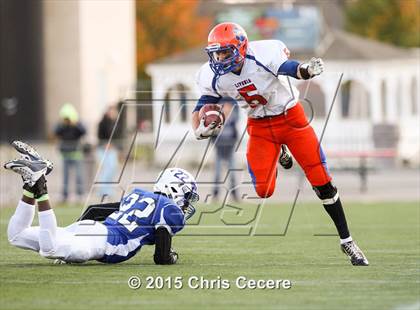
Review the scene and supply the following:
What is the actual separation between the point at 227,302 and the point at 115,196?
10297 millimetres

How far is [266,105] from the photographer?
27.0 ft

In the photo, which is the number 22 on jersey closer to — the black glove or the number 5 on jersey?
the black glove

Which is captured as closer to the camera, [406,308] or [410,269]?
[406,308]

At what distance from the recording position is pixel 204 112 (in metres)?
8.05

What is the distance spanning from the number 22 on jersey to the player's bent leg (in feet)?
3.47

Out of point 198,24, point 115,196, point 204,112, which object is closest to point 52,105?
point 198,24

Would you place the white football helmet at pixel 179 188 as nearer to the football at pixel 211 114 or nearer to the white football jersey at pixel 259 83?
the football at pixel 211 114

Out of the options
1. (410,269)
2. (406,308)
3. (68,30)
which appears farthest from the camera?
(68,30)

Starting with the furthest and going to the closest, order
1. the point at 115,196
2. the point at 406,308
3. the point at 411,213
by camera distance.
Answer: the point at 115,196
the point at 411,213
the point at 406,308

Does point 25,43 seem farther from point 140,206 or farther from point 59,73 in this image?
point 140,206

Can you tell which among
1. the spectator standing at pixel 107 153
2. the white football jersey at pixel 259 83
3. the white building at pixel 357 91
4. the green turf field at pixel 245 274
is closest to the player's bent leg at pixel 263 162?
the white football jersey at pixel 259 83

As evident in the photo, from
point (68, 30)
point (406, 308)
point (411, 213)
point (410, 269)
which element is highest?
point (406, 308)

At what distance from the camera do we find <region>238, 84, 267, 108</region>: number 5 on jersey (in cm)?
808

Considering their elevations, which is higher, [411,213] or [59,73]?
[411,213]
